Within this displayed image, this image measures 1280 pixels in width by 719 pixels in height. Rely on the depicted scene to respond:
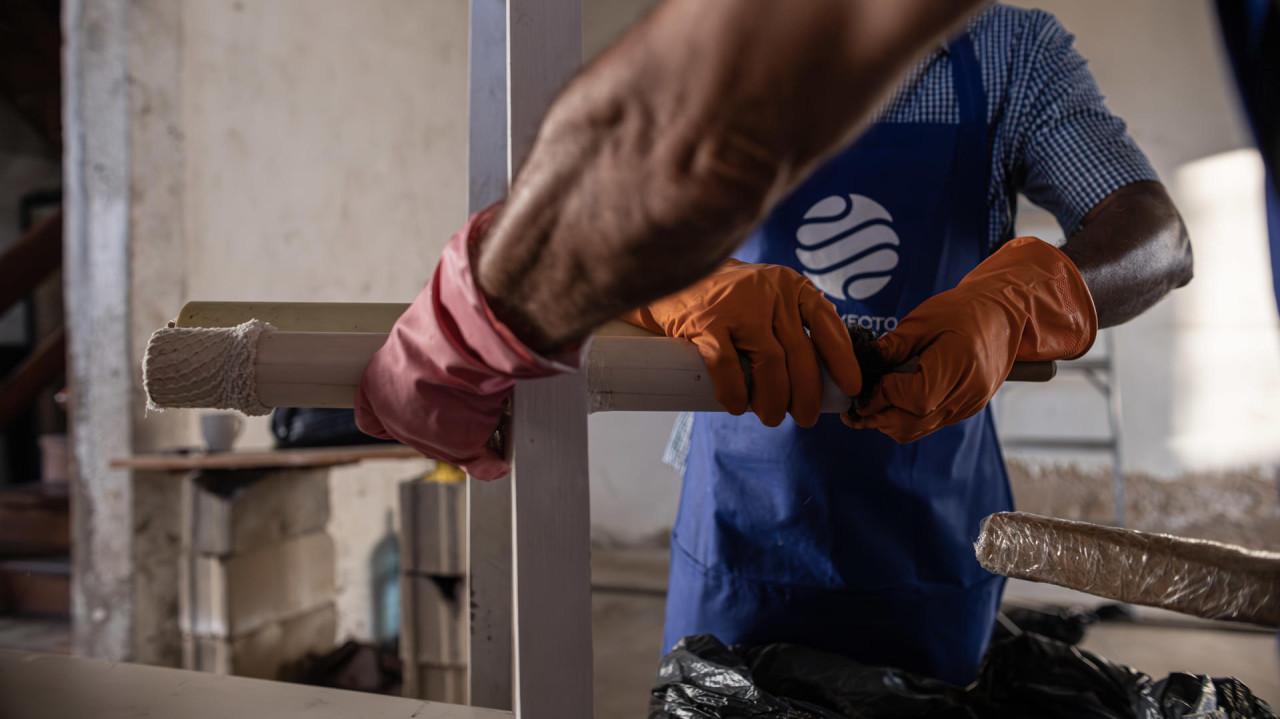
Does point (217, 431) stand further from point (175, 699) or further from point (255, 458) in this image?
point (175, 699)

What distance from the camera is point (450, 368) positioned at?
1.50 ft

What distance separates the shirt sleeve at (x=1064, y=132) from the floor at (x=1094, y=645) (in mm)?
1785

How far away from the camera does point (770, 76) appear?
0.24m

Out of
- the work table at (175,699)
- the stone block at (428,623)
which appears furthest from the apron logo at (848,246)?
the stone block at (428,623)

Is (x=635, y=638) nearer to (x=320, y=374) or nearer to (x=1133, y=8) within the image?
(x=320, y=374)

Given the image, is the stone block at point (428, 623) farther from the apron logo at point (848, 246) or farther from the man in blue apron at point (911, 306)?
the apron logo at point (848, 246)

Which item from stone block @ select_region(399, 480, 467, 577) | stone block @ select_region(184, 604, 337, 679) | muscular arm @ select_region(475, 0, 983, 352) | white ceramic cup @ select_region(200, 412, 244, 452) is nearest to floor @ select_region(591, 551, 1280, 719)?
stone block @ select_region(399, 480, 467, 577)

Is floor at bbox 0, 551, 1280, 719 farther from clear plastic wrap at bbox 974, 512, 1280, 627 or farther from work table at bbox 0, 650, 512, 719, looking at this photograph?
clear plastic wrap at bbox 974, 512, 1280, 627

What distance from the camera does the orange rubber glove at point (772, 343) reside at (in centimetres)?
58

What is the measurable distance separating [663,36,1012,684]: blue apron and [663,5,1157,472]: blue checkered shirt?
3 cm

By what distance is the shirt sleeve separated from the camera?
100 cm

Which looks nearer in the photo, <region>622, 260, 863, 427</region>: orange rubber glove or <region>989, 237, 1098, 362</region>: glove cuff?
<region>622, 260, 863, 427</region>: orange rubber glove

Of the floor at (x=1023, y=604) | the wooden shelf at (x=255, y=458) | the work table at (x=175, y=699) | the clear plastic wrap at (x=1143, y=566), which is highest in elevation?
the clear plastic wrap at (x=1143, y=566)

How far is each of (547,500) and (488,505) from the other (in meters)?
0.46
